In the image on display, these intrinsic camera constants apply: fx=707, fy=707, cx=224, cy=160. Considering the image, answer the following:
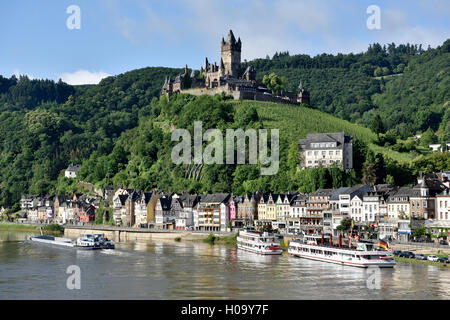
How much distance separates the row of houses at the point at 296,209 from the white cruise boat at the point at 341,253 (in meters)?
11.9

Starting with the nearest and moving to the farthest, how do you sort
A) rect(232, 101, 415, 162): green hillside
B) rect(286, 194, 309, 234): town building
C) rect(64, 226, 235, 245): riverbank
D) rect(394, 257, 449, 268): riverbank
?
1. rect(394, 257, 449, 268): riverbank
2. rect(64, 226, 235, 245): riverbank
3. rect(286, 194, 309, 234): town building
4. rect(232, 101, 415, 162): green hillside

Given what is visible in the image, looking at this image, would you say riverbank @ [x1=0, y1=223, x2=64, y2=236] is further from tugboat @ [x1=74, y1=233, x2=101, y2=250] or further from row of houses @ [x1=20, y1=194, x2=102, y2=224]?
tugboat @ [x1=74, y1=233, x2=101, y2=250]

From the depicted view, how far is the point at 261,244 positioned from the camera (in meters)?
76.4

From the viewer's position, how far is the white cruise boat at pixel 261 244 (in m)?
76.2

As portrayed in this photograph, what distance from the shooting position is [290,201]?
99.1m

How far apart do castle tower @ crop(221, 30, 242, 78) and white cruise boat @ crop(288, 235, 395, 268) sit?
9752 cm

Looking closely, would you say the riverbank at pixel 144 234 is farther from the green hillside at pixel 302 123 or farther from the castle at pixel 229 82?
the castle at pixel 229 82

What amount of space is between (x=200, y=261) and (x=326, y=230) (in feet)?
90.7

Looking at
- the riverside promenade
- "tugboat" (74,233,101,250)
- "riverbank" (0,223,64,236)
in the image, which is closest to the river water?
"tugboat" (74,233,101,250)

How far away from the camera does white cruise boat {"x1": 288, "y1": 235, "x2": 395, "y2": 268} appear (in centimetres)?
6378

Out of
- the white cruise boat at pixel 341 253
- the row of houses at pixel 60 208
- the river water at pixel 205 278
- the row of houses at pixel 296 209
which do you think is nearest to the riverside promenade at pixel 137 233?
the row of houses at pixel 296 209
